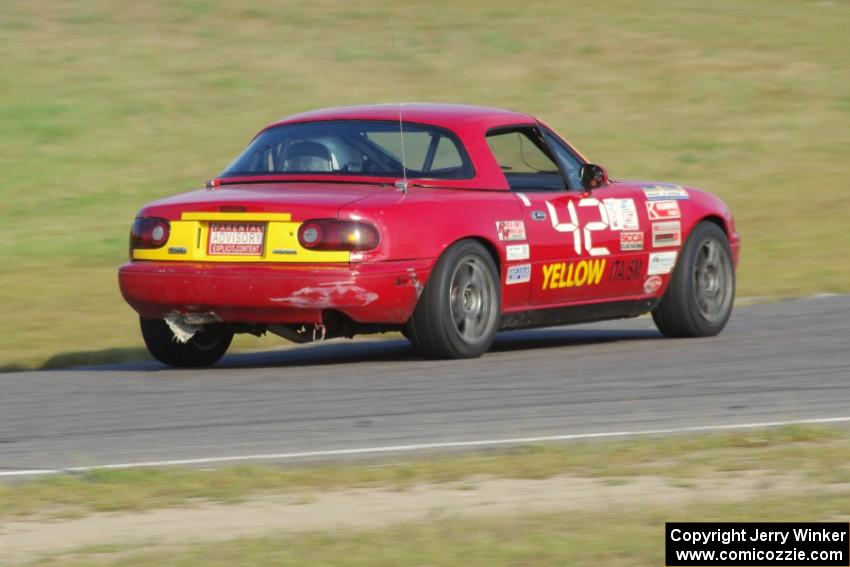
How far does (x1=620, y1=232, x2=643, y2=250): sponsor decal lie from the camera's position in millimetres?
10652

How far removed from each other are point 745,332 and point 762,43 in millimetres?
20511

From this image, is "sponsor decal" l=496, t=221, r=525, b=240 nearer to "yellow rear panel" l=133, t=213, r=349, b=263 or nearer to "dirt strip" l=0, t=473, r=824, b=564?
"yellow rear panel" l=133, t=213, r=349, b=263

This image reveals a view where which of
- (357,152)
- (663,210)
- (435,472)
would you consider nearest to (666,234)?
(663,210)

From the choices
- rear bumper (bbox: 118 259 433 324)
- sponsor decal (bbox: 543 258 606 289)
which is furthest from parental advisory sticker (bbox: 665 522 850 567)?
sponsor decal (bbox: 543 258 606 289)

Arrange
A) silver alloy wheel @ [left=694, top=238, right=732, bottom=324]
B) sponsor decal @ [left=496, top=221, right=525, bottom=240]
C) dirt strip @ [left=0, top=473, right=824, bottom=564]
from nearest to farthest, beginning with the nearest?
dirt strip @ [left=0, top=473, right=824, bottom=564]
sponsor decal @ [left=496, top=221, right=525, bottom=240]
silver alloy wheel @ [left=694, top=238, right=732, bottom=324]

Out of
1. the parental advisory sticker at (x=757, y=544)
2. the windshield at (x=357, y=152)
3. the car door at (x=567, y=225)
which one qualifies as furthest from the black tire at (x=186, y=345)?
the parental advisory sticker at (x=757, y=544)

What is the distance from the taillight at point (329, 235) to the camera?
901 centimetres

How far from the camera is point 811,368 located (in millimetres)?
9344

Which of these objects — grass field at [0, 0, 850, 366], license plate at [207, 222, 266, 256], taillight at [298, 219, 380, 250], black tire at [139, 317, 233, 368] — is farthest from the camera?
grass field at [0, 0, 850, 366]

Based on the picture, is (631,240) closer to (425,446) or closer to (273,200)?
(273,200)

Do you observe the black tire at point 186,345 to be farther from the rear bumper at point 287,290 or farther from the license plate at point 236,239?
the license plate at point 236,239

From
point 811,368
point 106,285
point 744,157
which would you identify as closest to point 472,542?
point 811,368

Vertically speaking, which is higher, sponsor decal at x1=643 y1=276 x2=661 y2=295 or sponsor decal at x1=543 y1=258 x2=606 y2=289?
sponsor decal at x1=543 y1=258 x2=606 y2=289

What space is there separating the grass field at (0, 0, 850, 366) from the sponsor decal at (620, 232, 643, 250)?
4.38m
